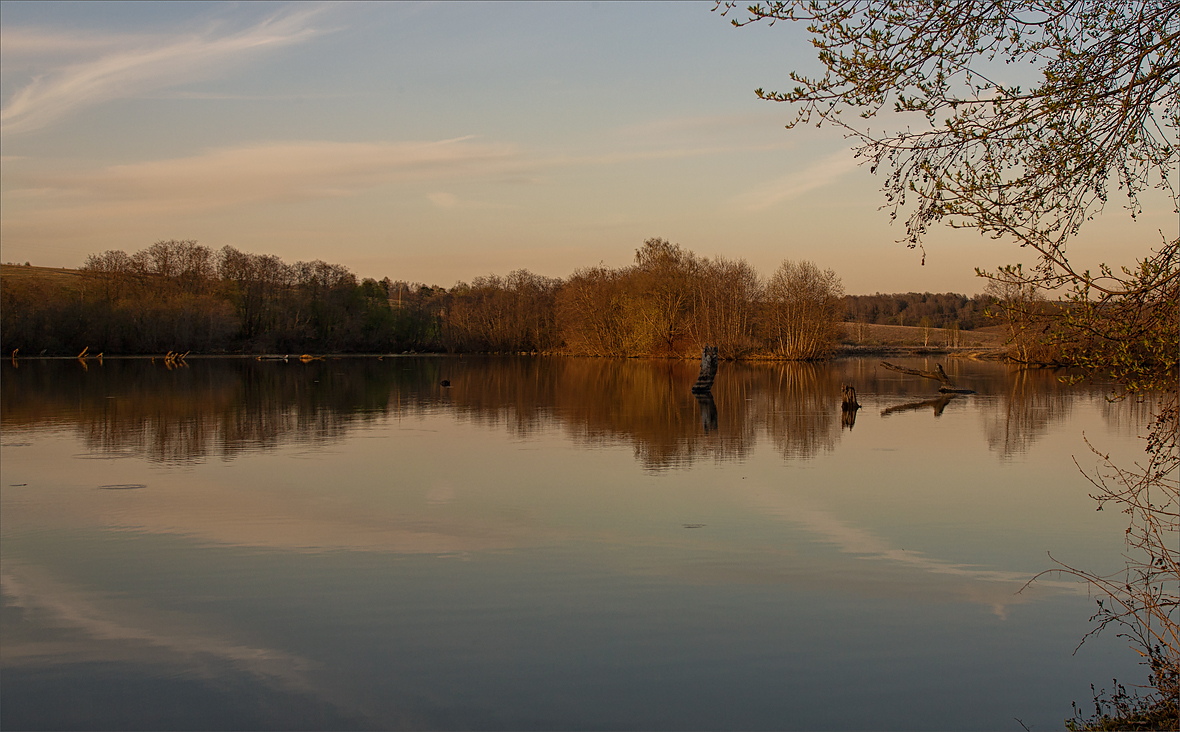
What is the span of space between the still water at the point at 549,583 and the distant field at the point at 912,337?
3424 inches

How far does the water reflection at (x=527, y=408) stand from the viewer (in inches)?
728

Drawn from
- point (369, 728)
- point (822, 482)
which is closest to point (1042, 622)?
point (369, 728)

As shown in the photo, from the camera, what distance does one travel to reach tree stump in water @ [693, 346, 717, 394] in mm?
31094

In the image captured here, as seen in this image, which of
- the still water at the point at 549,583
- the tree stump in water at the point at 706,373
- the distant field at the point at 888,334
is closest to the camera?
the still water at the point at 549,583

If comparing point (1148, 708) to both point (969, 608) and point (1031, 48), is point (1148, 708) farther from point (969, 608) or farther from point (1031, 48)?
point (1031, 48)

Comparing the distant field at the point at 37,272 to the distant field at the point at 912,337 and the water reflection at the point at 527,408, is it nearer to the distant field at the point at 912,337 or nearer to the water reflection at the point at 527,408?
the water reflection at the point at 527,408

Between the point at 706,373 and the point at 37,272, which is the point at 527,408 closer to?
the point at 706,373

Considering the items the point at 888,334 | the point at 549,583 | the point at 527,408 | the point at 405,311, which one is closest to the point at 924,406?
the point at 527,408

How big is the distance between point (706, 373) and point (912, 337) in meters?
84.7

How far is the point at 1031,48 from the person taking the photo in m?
5.79

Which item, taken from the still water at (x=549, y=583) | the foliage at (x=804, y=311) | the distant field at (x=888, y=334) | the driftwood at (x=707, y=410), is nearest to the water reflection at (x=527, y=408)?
the driftwood at (x=707, y=410)

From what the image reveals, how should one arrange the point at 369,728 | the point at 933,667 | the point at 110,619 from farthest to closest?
the point at 110,619 → the point at 933,667 → the point at 369,728

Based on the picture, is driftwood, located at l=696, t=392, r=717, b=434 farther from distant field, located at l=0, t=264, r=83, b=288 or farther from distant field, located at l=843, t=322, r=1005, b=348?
distant field, located at l=0, t=264, r=83, b=288

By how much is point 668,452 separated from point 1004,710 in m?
11.3
